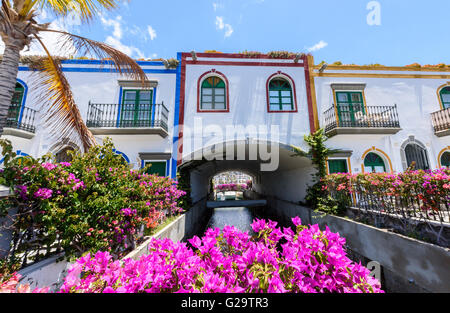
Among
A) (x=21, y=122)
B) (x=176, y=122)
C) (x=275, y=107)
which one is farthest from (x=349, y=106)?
(x=21, y=122)

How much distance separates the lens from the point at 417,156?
9570mm

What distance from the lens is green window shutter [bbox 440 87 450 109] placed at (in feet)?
32.7

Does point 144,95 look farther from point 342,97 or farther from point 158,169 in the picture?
point 342,97

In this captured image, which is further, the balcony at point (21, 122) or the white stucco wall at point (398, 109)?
the white stucco wall at point (398, 109)

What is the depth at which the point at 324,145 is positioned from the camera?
9000mm

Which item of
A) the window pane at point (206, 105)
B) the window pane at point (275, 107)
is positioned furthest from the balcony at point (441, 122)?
the window pane at point (206, 105)

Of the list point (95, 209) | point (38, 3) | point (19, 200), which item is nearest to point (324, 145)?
point (95, 209)

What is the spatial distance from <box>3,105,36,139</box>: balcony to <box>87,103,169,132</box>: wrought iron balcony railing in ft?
8.29

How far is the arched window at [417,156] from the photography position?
940 centimetres

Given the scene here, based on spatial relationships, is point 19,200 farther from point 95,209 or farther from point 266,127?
point 266,127

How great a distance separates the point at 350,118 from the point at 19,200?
39.9ft

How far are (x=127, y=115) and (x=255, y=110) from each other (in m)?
6.56

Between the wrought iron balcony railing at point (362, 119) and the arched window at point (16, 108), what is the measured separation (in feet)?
48.1

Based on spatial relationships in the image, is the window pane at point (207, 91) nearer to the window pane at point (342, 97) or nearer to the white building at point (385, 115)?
the white building at point (385, 115)
